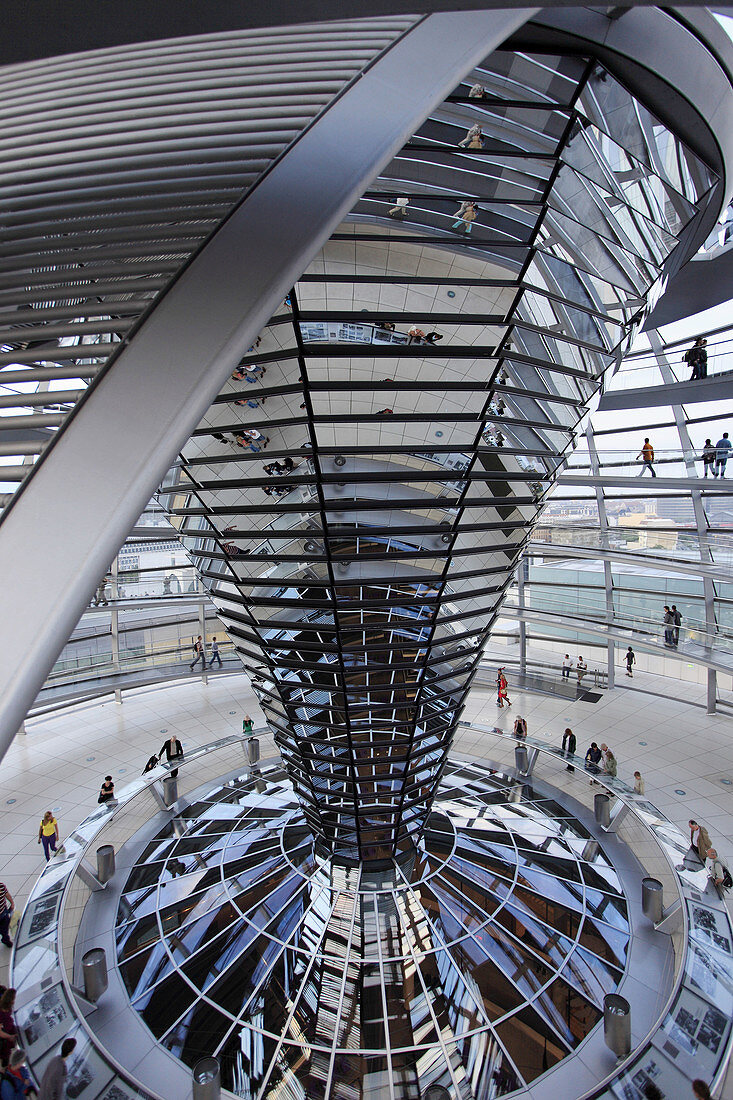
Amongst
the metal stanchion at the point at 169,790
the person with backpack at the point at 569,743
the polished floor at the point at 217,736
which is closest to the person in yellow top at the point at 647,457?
the polished floor at the point at 217,736

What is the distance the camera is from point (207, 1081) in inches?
289

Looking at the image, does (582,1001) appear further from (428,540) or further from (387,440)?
(387,440)

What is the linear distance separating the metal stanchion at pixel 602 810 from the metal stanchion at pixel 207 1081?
30.0ft

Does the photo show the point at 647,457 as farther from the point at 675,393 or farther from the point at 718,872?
the point at 718,872

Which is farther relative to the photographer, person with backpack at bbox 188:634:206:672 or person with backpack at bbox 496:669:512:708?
person with backpack at bbox 188:634:206:672

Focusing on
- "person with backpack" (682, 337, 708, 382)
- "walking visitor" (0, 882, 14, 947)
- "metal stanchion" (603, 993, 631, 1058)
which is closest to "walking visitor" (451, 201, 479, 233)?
"metal stanchion" (603, 993, 631, 1058)

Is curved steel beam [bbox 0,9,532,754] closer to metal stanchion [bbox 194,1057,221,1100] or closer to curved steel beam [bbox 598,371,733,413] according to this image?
metal stanchion [bbox 194,1057,221,1100]

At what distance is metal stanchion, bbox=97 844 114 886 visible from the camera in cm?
1173

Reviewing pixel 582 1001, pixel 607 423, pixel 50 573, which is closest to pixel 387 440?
pixel 50 573

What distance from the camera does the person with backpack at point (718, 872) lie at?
10.3m

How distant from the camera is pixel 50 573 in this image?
8.56 feet

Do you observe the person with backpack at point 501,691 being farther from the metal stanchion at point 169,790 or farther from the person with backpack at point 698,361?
the person with backpack at point 698,361

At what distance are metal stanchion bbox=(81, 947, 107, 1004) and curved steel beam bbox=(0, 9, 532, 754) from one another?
9.06 meters

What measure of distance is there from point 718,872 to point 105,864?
1170 centimetres
